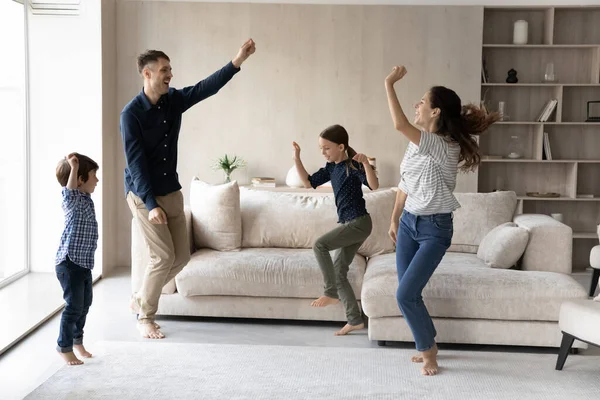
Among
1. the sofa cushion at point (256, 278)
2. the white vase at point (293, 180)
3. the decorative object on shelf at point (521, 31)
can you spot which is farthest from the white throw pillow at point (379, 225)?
the decorative object on shelf at point (521, 31)

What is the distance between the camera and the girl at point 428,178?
11.4ft

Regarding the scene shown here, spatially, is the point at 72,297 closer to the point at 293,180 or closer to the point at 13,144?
the point at 13,144

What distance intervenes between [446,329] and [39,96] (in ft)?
11.7

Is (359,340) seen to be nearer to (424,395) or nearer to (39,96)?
(424,395)

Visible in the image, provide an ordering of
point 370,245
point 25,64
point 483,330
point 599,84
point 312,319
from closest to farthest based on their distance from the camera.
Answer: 1. point 483,330
2. point 312,319
3. point 370,245
4. point 25,64
5. point 599,84

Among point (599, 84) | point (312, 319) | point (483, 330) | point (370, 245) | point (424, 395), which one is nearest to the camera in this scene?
point (424, 395)

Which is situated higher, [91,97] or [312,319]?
[91,97]

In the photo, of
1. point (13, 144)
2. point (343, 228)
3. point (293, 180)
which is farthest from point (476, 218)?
point (13, 144)

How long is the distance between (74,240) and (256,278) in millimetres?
1197

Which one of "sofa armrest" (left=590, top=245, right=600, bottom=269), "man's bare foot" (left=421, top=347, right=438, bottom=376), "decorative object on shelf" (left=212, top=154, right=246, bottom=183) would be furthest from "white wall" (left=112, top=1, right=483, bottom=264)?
"man's bare foot" (left=421, top=347, right=438, bottom=376)

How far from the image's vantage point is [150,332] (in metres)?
4.27

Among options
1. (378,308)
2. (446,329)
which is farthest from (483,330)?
(378,308)

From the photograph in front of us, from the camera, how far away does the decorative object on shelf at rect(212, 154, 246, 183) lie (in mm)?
6409

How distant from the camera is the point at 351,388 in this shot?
351 cm
